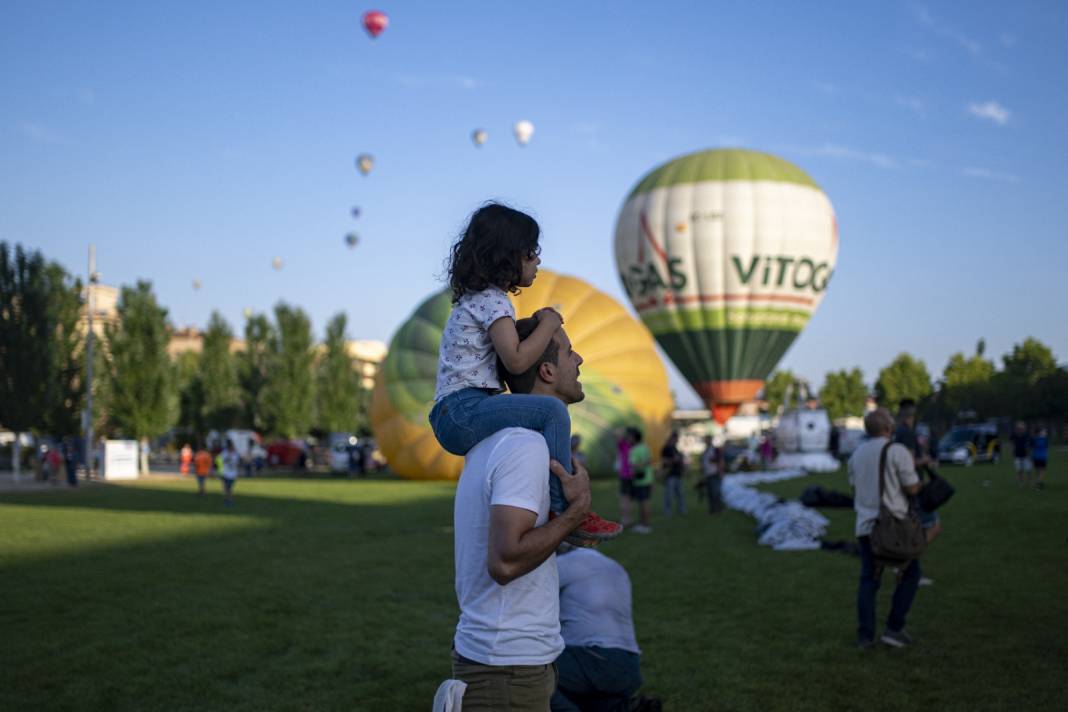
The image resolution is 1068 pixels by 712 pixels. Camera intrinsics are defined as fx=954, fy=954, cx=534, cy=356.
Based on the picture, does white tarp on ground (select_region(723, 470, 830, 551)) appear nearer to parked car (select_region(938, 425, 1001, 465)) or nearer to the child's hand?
the child's hand

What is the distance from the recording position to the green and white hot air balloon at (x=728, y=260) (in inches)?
1347

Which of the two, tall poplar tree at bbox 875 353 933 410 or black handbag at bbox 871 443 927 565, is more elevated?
tall poplar tree at bbox 875 353 933 410

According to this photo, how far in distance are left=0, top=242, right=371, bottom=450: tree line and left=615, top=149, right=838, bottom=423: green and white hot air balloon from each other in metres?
22.9

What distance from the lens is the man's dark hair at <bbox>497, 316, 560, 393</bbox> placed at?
2.71m

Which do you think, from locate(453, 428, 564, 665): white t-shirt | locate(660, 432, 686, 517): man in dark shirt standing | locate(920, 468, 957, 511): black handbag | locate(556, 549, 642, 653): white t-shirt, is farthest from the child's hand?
locate(660, 432, 686, 517): man in dark shirt standing

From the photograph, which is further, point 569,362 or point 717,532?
point 717,532

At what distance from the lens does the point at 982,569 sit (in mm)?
11305

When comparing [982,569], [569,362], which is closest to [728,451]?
[982,569]

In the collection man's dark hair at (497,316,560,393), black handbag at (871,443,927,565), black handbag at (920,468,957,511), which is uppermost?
man's dark hair at (497,316,560,393)

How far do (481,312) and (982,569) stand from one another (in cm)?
1054

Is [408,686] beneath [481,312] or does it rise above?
beneath

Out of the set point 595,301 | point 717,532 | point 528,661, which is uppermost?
point 595,301

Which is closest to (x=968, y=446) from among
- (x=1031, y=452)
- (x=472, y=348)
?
(x=1031, y=452)

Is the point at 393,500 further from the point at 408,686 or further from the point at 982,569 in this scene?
the point at 408,686
